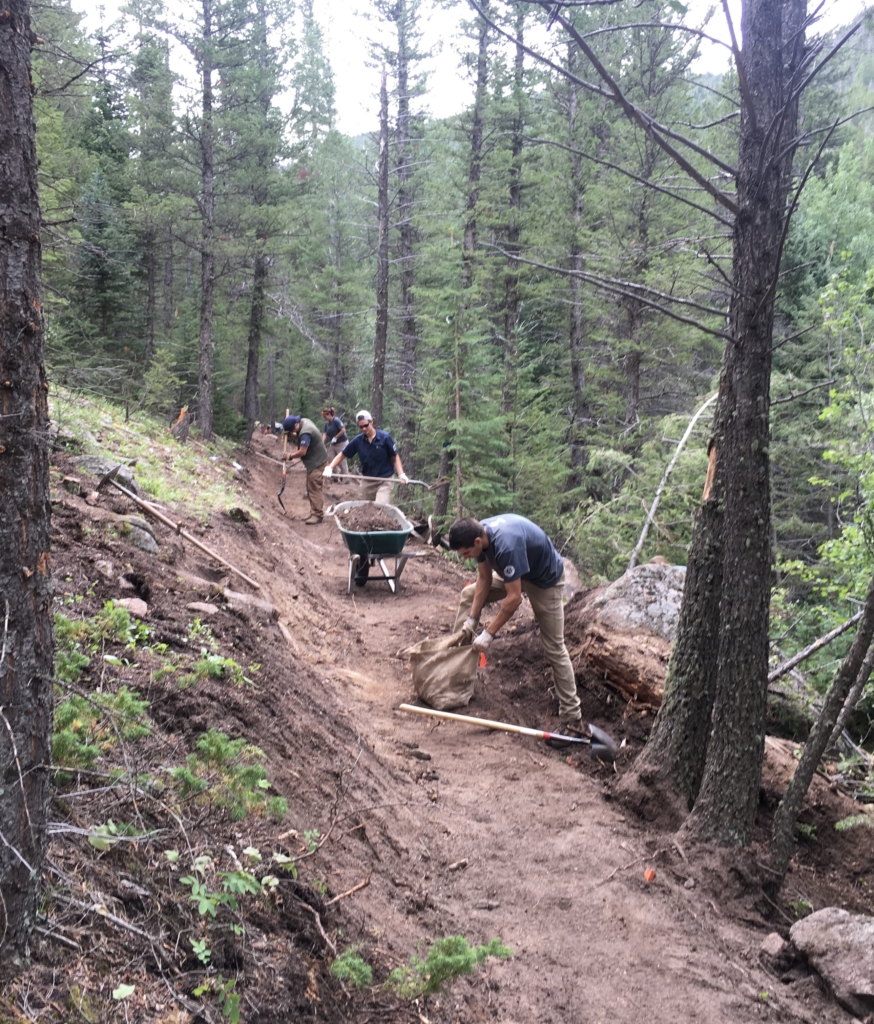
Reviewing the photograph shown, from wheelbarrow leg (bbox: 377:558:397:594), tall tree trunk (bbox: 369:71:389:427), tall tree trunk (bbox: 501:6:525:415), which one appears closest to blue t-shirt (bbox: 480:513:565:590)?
wheelbarrow leg (bbox: 377:558:397:594)

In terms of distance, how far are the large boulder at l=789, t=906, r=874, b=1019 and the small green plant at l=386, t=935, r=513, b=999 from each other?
6.53 ft

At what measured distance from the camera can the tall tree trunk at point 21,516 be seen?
1.72 metres

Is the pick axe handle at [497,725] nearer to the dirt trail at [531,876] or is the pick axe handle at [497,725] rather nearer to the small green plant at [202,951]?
the dirt trail at [531,876]

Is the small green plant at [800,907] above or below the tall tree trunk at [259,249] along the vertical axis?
below

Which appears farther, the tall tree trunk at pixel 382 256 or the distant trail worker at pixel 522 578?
the tall tree trunk at pixel 382 256

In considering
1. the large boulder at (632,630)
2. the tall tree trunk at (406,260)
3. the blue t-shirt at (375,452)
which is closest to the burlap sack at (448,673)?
the large boulder at (632,630)

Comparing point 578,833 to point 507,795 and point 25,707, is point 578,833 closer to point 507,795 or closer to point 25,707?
point 507,795

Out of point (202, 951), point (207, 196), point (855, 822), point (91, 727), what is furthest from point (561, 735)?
point (207, 196)

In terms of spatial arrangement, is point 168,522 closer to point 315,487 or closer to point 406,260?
point 315,487

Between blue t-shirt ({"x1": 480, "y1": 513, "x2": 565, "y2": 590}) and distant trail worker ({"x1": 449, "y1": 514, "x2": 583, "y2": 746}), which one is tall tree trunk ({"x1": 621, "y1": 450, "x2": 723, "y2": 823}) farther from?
blue t-shirt ({"x1": 480, "y1": 513, "x2": 565, "y2": 590})

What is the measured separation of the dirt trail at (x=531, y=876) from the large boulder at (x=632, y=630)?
14.5 inches

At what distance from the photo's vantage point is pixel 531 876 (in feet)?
13.6

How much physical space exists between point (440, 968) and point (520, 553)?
136 inches

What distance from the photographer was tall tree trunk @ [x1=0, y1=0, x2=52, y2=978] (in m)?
1.72
